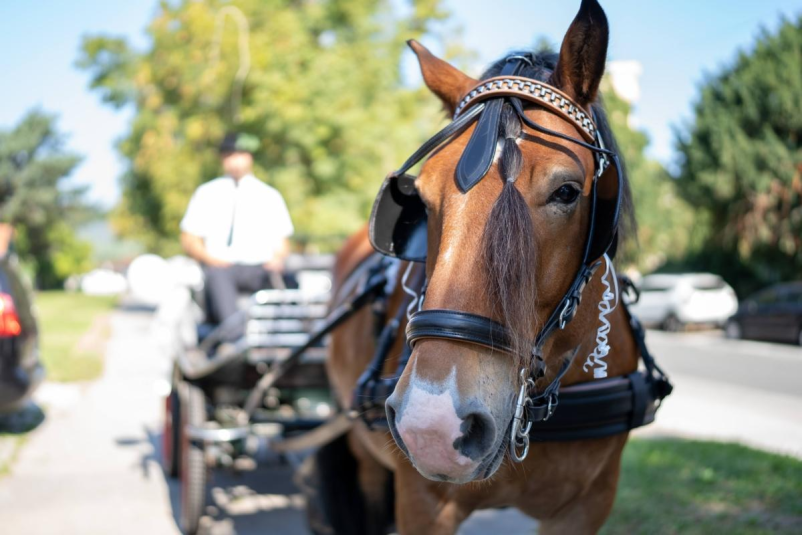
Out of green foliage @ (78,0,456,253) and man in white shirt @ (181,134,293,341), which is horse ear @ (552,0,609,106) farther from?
green foliage @ (78,0,456,253)

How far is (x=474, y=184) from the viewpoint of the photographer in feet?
5.70

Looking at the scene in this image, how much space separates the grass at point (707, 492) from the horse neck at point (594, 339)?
78.9 inches

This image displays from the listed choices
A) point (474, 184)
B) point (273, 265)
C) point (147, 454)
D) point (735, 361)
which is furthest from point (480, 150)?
point (735, 361)

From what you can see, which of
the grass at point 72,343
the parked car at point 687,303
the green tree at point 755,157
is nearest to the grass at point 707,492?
the grass at point 72,343

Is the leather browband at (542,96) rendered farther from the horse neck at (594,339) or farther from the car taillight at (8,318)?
the car taillight at (8,318)

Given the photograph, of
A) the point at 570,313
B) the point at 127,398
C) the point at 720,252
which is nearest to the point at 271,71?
the point at 127,398

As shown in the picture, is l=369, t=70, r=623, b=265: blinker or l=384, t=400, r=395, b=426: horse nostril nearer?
l=384, t=400, r=395, b=426: horse nostril

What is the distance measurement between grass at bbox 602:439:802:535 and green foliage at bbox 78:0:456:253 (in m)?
7.99

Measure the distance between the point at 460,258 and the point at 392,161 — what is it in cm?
1248

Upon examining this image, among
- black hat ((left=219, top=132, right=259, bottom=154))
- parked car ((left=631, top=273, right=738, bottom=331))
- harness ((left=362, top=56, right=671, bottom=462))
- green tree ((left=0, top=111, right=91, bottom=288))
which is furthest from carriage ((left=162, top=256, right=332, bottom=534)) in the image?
green tree ((left=0, top=111, right=91, bottom=288))

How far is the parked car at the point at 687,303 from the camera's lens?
835 inches

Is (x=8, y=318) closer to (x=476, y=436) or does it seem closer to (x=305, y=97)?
(x=476, y=436)

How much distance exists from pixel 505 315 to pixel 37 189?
42579 mm

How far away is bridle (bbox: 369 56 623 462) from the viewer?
63.1 inches
